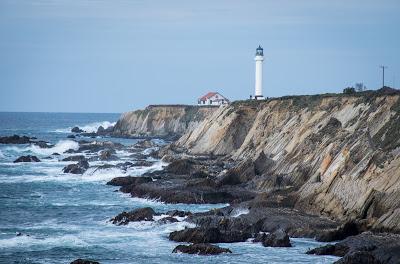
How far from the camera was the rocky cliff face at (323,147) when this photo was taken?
4134cm

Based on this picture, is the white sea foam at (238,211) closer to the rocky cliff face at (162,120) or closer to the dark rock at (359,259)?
the dark rock at (359,259)

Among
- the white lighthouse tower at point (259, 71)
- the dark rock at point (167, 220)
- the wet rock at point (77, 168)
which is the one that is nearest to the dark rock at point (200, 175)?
the wet rock at point (77, 168)

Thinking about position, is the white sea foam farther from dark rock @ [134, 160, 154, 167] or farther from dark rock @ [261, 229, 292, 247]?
dark rock @ [134, 160, 154, 167]

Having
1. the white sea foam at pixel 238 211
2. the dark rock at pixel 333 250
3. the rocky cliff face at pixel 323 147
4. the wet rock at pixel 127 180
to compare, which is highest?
the rocky cliff face at pixel 323 147

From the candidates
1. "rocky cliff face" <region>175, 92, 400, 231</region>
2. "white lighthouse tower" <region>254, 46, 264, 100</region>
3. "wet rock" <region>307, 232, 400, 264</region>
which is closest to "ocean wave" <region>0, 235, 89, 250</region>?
"wet rock" <region>307, 232, 400, 264</region>

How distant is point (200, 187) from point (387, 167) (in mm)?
16298

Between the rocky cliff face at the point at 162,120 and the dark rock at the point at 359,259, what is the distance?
8783cm

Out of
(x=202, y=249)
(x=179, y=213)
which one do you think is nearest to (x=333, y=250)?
(x=202, y=249)

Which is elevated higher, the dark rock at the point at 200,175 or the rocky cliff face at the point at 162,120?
the rocky cliff face at the point at 162,120

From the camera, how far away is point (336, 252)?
34.9 meters

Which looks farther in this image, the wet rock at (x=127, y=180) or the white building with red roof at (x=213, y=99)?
the white building with red roof at (x=213, y=99)

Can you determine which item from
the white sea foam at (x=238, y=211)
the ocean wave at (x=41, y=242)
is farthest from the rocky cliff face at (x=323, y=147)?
the ocean wave at (x=41, y=242)

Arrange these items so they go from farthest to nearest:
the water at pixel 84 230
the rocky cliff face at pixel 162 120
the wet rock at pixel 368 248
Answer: the rocky cliff face at pixel 162 120 → the water at pixel 84 230 → the wet rock at pixel 368 248

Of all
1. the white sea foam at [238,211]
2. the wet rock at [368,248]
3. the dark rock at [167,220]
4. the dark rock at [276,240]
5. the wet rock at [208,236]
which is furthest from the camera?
the white sea foam at [238,211]
